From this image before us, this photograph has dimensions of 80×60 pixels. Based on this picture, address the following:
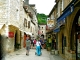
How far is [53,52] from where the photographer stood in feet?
79.2

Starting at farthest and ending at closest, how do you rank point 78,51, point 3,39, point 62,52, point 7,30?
point 7,30
point 62,52
point 78,51
point 3,39

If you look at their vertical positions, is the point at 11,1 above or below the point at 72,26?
above

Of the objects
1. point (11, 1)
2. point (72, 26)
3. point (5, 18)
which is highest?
point (11, 1)

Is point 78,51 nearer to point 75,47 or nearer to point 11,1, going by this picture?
point 75,47

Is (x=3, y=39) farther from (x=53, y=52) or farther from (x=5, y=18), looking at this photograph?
(x=5, y=18)

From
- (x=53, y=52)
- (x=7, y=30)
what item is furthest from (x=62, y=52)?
(x=7, y=30)

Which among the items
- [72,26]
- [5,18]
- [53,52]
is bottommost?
[53,52]

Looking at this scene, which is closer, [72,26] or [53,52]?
[72,26]

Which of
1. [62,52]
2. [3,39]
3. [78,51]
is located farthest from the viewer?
[62,52]

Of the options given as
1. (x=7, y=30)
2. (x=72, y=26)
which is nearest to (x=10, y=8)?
(x=7, y=30)

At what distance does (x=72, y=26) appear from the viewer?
15.4m

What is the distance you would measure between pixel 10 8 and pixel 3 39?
21152mm

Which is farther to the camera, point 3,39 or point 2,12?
point 2,12

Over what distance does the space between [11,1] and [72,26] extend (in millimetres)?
12973
